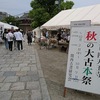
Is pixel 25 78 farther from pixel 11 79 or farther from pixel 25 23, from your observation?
pixel 25 23

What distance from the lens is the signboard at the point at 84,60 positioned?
4.84 m

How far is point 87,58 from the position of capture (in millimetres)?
4945

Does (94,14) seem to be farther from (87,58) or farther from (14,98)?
(14,98)

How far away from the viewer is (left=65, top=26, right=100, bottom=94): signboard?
484cm

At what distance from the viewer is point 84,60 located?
499cm

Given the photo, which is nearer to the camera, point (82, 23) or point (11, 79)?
point (82, 23)

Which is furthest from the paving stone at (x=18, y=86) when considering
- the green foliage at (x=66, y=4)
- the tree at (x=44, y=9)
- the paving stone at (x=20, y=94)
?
the green foliage at (x=66, y=4)

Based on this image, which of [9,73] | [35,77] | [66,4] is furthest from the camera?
[66,4]

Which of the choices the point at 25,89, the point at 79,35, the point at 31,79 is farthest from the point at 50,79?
the point at 79,35

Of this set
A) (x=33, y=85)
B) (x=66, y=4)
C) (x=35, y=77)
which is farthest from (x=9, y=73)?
(x=66, y=4)

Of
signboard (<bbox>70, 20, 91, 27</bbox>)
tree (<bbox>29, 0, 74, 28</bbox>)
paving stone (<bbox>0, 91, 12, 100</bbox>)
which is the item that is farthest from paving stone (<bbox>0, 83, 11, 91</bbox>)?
tree (<bbox>29, 0, 74, 28</bbox>)

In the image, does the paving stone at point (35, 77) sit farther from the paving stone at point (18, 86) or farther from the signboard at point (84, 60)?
the signboard at point (84, 60)

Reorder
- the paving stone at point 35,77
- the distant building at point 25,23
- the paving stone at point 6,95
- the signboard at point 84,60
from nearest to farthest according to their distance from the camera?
the signboard at point 84,60 < the paving stone at point 6,95 < the paving stone at point 35,77 < the distant building at point 25,23

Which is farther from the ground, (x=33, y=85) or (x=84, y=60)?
(x=84, y=60)
